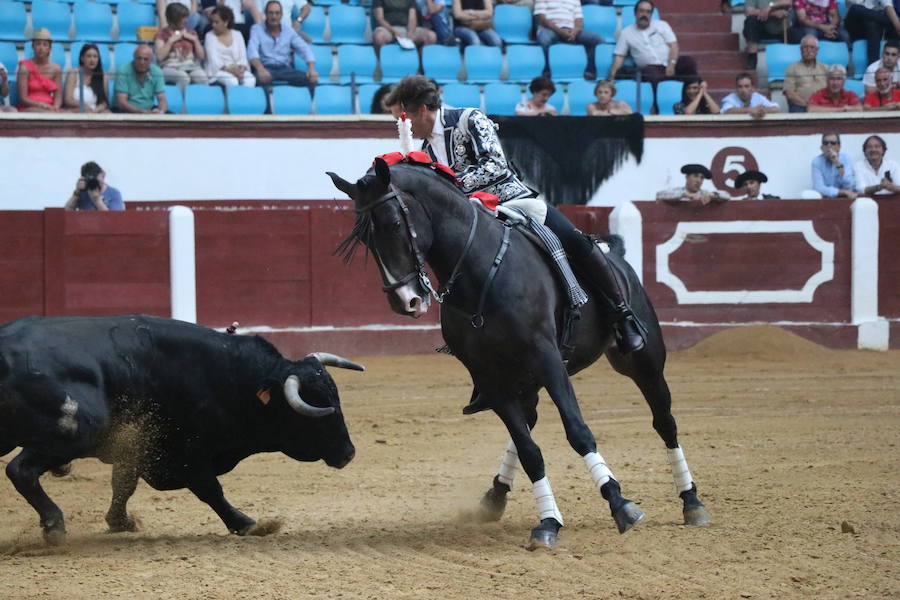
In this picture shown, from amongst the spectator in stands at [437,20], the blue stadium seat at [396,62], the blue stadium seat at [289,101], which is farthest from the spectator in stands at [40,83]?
the spectator in stands at [437,20]

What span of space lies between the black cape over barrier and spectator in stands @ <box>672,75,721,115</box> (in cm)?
56

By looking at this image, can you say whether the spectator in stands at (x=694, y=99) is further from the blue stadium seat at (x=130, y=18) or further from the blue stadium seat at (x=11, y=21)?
the blue stadium seat at (x=11, y=21)

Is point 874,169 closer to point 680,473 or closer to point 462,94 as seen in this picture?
point 462,94

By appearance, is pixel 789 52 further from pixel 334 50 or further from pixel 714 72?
pixel 334 50

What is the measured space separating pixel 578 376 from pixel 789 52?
536 centimetres

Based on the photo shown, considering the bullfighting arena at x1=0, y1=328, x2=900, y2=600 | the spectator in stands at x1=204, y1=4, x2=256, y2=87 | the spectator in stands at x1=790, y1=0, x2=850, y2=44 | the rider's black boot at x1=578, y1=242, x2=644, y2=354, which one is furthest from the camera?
the spectator in stands at x1=790, y1=0, x2=850, y2=44

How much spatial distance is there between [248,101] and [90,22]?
178cm

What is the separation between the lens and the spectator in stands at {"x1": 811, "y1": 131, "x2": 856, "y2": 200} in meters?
12.1

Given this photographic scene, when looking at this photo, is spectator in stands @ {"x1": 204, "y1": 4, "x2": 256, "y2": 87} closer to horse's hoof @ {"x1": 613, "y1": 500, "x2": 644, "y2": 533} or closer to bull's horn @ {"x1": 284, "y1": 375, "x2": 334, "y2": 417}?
bull's horn @ {"x1": 284, "y1": 375, "x2": 334, "y2": 417}

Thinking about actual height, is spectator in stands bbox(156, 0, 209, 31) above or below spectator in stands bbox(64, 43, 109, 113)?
above

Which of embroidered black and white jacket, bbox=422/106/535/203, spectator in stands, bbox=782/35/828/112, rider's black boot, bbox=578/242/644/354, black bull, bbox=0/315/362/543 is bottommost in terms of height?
black bull, bbox=0/315/362/543

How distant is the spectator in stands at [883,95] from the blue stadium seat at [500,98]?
353 centimetres

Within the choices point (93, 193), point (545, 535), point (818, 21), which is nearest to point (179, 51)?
point (93, 193)

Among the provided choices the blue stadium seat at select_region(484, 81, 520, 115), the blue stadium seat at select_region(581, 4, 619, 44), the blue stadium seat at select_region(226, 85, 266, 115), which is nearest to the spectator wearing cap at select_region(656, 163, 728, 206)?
the blue stadium seat at select_region(484, 81, 520, 115)
